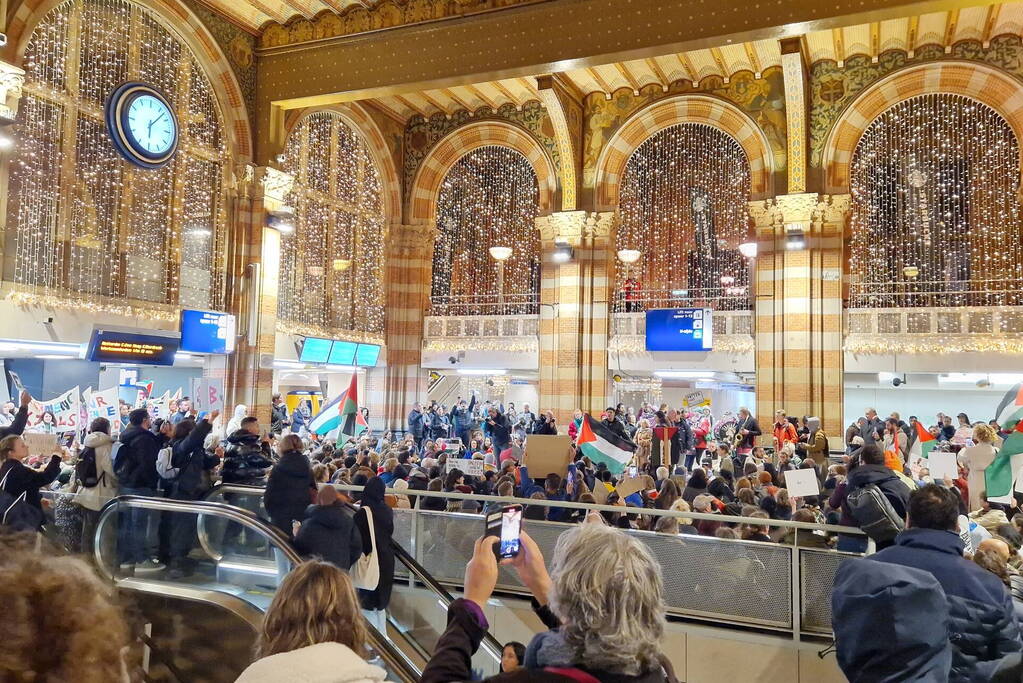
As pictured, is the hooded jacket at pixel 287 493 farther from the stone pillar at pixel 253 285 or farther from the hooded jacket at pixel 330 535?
the stone pillar at pixel 253 285

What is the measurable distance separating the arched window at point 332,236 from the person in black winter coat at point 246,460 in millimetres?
9321

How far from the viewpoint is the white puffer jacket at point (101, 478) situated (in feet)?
23.4

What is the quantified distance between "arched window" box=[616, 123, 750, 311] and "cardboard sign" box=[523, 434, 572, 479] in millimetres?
9364

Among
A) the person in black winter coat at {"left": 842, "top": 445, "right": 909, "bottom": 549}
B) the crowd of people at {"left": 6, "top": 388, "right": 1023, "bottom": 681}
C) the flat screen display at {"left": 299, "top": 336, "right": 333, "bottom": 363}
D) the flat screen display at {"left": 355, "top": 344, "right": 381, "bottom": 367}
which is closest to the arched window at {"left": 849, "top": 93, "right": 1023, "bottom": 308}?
the crowd of people at {"left": 6, "top": 388, "right": 1023, "bottom": 681}

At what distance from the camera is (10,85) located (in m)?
10.9

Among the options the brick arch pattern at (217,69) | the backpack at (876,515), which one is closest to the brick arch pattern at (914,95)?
the brick arch pattern at (217,69)

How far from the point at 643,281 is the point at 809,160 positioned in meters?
5.31

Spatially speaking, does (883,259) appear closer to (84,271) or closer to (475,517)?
(475,517)

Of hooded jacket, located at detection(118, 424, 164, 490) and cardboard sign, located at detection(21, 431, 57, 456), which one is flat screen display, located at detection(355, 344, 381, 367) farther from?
hooded jacket, located at detection(118, 424, 164, 490)

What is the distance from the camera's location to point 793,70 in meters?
15.4

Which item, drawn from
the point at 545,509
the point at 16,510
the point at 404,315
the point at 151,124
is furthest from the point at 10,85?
the point at 404,315

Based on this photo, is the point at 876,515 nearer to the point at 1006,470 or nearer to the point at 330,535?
the point at 330,535

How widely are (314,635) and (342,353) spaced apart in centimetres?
1641

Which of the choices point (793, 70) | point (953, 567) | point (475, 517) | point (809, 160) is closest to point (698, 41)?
point (793, 70)
